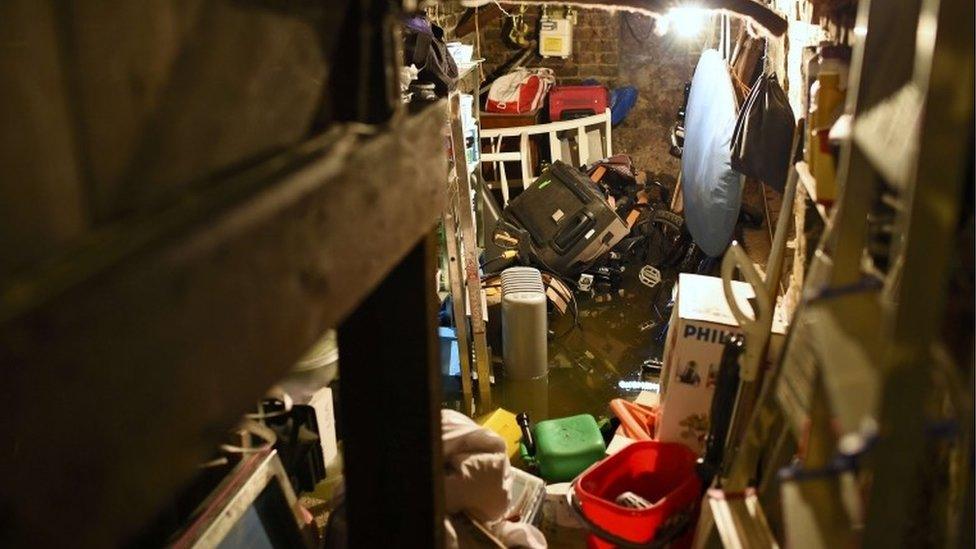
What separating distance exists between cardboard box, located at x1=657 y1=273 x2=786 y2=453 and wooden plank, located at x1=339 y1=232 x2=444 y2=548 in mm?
1786

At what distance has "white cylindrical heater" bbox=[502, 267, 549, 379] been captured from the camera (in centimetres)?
435

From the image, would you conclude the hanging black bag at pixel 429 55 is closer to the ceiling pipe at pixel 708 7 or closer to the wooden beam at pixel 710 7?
the ceiling pipe at pixel 708 7

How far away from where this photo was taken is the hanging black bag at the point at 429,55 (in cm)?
318

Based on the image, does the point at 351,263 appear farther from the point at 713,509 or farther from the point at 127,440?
the point at 713,509

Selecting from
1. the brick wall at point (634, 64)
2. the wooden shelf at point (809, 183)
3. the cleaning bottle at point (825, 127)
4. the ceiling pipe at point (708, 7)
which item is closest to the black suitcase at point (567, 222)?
the brick wall at point (634, 64)

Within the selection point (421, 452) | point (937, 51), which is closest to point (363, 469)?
point (421, 452)

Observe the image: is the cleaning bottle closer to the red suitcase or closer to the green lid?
the green lid

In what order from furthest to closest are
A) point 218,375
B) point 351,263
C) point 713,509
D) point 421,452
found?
point 713,509
point 421,452
point 351,263
point 218,375

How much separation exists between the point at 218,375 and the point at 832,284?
1.06 meters

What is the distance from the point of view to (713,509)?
1.93 m

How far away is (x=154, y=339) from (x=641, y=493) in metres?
2.58

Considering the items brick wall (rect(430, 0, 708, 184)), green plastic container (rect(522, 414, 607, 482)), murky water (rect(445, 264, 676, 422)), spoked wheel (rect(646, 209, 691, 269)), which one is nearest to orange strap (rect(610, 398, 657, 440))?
green plastic container (rect(522, 414, 607, 482))

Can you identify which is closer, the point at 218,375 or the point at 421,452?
the point at 218,375

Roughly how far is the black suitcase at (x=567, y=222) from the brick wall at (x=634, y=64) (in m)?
1.30
